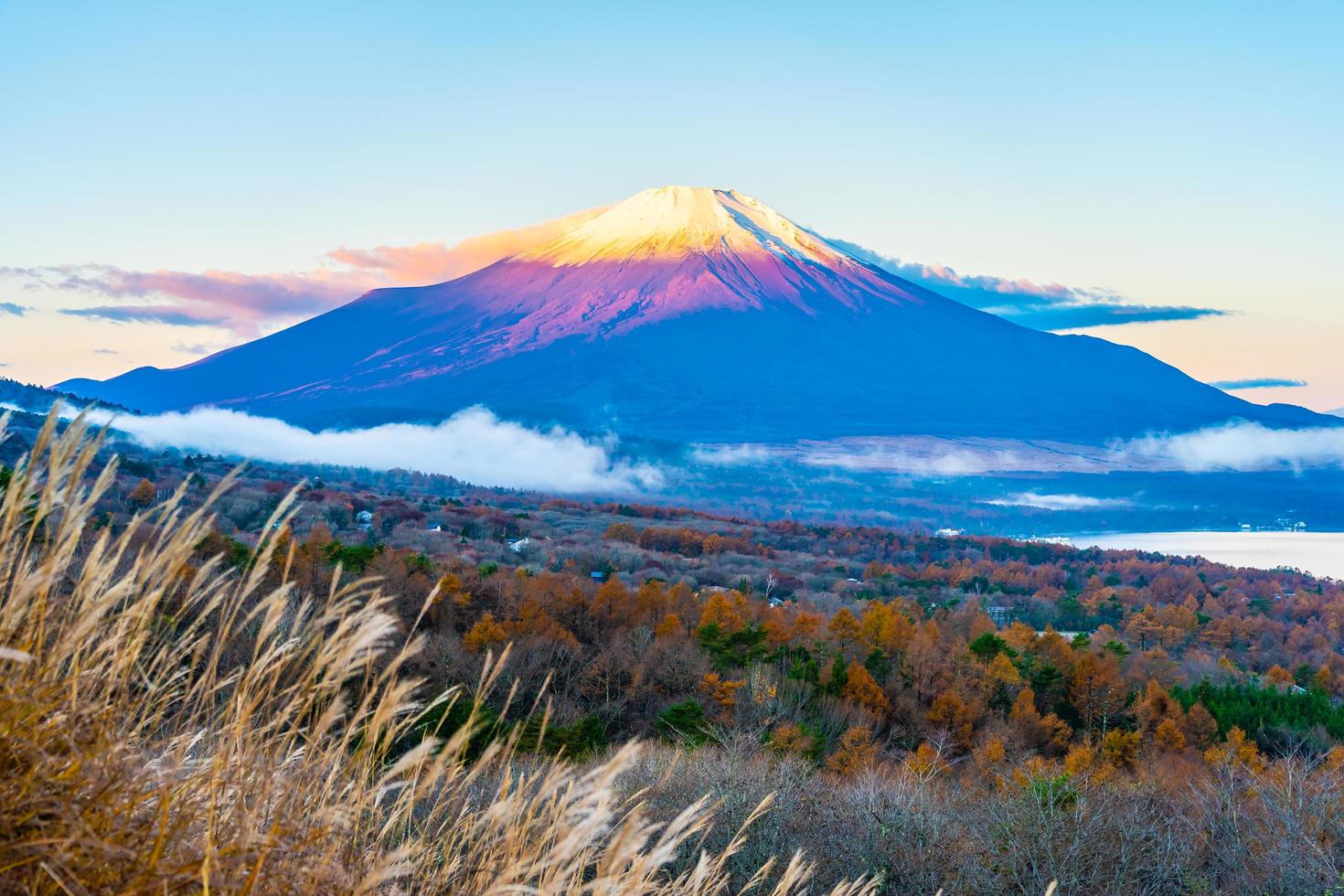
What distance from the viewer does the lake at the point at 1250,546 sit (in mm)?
120312

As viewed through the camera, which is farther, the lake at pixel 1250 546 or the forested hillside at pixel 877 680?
the lake at pixel 1250 546

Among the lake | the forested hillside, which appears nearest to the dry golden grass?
the forested hillside

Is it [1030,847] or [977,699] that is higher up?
[1030,847]

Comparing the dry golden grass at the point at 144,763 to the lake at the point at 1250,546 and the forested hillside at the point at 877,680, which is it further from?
the lake at the point at 1250,546

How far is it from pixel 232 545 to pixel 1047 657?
100 ft

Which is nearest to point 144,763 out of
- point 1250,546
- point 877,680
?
point 877,680

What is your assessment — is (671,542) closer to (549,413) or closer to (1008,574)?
(1008,574)

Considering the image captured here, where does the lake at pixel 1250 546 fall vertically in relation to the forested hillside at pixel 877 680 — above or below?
below

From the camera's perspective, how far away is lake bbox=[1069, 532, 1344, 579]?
12031 centimetres

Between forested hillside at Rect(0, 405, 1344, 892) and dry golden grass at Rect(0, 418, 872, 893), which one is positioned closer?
dry golden grass at Rect(0, 418, 872, 893)

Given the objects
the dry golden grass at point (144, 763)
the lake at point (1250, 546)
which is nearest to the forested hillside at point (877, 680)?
→ the dry golden grass at point (144, 763)

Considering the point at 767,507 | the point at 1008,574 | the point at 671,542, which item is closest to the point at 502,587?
the point at 671,542

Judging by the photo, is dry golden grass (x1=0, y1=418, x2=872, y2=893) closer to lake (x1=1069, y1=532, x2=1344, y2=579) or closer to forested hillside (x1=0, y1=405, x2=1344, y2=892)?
forested hillside (x1=0, y1=405, x2=1344, y2=892)

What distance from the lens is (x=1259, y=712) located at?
3519 centimetres
